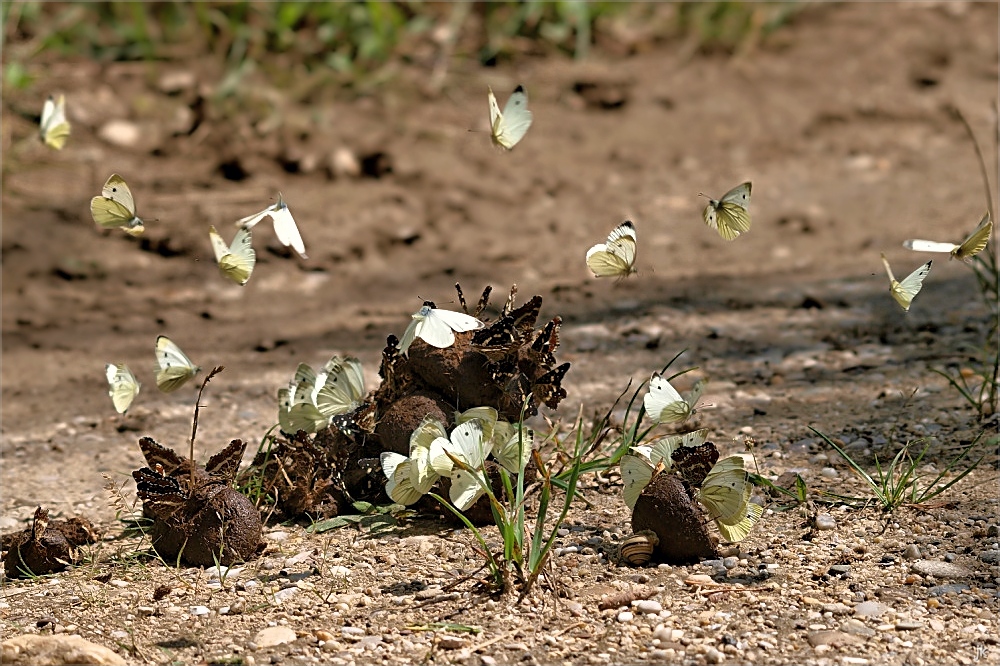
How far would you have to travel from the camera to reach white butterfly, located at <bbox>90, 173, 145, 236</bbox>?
2287 mm

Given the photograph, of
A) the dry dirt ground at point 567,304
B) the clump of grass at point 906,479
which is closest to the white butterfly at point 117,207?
the dry dirt ground at point 567,304

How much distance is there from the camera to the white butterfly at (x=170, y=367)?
2.37m

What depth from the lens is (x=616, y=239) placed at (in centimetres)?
221

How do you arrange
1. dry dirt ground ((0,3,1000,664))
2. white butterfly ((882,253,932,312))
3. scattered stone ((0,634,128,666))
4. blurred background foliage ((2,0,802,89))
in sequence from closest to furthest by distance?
scattered stone ((0,634,128,666)) < dry dirt ground ((0,3,1000,664)) < white butterfly ((882,253,932,312)) < blurred background foliage ((2,0,802,89))

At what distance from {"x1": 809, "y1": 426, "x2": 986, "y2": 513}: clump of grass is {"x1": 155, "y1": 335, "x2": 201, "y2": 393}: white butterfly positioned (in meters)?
1.33

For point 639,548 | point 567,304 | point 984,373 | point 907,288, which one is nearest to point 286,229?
point 639,548

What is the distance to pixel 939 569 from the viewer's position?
2205 millimetres

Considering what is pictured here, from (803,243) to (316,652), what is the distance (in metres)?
3.27

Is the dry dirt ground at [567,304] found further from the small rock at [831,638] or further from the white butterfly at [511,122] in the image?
the white butterfly at [511,122]

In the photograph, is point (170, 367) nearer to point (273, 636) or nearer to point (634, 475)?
point (273, 636)

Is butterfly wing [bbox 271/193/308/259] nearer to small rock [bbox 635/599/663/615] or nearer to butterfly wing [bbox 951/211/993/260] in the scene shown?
small rock [bbox 635/599/663/615]

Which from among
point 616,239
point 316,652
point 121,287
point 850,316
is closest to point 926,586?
point 616,239

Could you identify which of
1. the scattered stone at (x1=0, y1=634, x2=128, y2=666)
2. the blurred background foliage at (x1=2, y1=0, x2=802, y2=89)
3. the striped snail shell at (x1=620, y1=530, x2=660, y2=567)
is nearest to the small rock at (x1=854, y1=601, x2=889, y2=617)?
the striped snail shell at (x1=620, y1=530, x2=660, y2=567)

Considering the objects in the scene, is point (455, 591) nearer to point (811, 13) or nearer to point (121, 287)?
point (121, 287)
